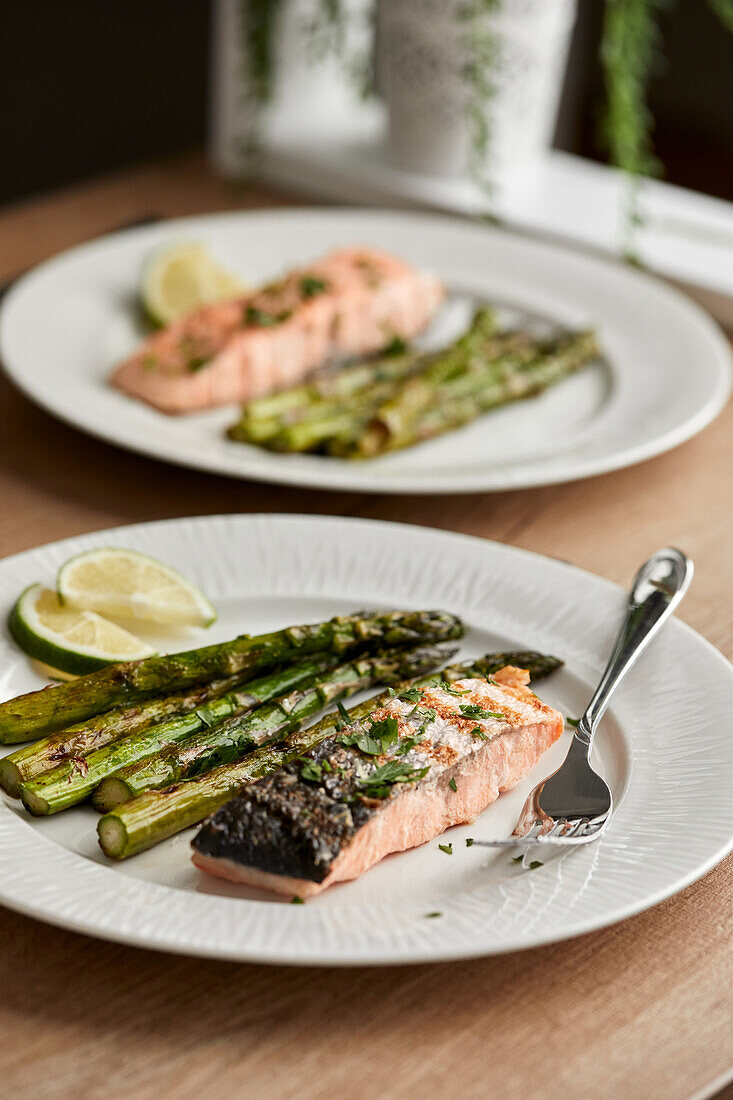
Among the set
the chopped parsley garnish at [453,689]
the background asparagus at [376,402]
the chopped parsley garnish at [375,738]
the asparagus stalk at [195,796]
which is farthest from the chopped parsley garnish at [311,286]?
the chopped parsley garnish at [375,738]

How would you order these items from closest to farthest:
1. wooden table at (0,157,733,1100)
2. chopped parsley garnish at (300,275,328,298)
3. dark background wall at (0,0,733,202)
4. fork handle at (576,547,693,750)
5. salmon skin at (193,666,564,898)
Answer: wooden table at (0,157,733,1100) → salmon skin at (193,666,564,898) → fork handle at (576,547,693,750) → chopped parsley garnish at (300,275,328,298) → dark background wall at (0,0,733,202)

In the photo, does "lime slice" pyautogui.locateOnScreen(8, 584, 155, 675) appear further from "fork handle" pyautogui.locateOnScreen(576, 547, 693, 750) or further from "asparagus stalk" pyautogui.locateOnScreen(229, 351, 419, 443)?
"asparagus stalk" pyautogui.locateOnScreen(229, 351, 419, 443)

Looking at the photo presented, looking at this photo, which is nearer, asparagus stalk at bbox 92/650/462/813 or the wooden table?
Answer: the wooden table

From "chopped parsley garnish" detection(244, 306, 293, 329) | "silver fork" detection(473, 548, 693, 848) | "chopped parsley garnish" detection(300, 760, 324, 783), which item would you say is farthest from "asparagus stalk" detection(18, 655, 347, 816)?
"chopped parsley garnish" detection(244, 306, 293, 329)

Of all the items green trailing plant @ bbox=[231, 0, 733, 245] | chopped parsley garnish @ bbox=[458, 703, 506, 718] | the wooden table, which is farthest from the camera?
green trailing plant @ bbox=[231, 0, 733, 245]

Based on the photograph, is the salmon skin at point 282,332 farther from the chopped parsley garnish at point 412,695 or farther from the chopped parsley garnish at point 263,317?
the chopped parsley garnish at point 412,695

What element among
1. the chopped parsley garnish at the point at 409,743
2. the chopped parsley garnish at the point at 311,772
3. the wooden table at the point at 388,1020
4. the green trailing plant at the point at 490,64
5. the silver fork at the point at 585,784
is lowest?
the wooden table at the point at 388,1020
